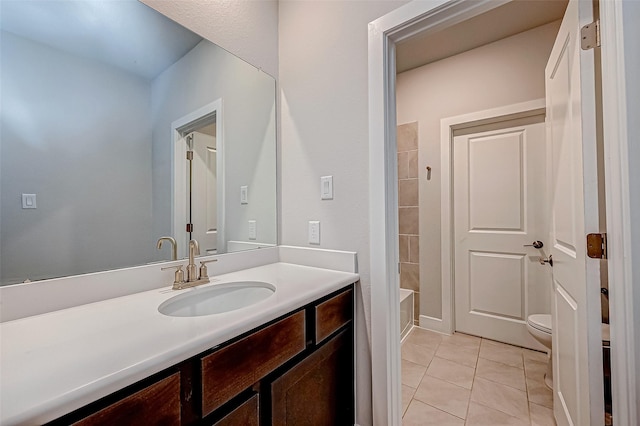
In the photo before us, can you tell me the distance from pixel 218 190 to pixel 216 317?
772 mm

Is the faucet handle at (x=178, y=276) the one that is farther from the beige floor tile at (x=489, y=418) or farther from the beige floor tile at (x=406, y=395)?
the beige floor tile at (x=489, y=418)

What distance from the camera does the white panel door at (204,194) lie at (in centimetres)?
128

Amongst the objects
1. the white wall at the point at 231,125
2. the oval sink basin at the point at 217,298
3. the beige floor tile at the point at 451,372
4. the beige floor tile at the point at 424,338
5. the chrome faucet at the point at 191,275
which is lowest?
the beige floor tile at the point at 451,372

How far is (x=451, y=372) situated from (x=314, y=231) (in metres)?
1.48

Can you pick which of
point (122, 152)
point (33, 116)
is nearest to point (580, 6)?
point (122, 152)

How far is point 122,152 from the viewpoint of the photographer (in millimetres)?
1056

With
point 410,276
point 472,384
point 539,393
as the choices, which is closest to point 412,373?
point 472,384

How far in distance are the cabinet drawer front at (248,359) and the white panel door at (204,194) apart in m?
0.63

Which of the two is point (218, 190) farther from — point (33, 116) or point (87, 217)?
point (33, 116)

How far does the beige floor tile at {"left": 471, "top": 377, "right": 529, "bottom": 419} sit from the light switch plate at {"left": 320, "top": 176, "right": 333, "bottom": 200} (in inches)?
59.8

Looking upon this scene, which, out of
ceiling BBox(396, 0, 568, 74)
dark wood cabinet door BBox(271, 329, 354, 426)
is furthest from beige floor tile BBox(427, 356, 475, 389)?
ceiling BBox(396, 0, 568, 74)

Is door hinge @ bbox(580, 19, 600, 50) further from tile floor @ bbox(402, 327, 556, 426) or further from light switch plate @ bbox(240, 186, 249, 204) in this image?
tile floor @ bbox(402, 327, 556, 426)

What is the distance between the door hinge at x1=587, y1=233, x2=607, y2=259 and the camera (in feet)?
2.96

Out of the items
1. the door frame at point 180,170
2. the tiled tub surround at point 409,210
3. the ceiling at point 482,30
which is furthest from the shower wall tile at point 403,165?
the door frame at point 180,170
